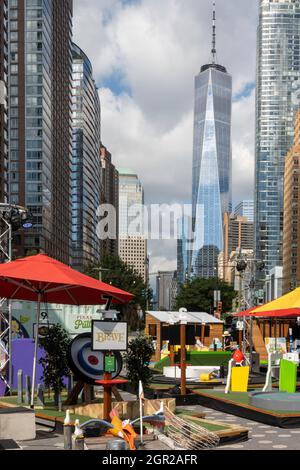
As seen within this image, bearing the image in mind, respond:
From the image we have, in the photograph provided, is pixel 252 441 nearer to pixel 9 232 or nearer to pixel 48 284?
pixel 48 284

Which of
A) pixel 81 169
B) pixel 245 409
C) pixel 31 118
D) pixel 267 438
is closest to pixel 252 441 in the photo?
pixel 267 438

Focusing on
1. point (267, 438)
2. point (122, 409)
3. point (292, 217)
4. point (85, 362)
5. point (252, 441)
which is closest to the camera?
point (252, 441)

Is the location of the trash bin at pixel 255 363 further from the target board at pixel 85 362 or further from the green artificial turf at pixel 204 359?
the target board at pixel 85 362

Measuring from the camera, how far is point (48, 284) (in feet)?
51.6

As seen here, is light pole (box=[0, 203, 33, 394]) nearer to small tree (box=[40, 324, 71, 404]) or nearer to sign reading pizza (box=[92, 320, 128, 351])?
small tree (box=[40, 324, 71, 404])

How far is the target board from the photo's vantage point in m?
14.5

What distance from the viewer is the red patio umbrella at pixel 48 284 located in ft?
43.7

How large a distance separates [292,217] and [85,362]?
15749 cm

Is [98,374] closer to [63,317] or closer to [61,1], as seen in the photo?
[63,317]

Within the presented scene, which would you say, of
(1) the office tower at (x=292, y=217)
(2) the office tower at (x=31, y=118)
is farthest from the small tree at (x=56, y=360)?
(1) the office tower at (x=292, y=217)

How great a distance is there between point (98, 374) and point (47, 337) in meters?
1.49

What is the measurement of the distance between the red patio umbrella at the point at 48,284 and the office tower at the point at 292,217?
480ft

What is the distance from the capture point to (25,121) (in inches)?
4808

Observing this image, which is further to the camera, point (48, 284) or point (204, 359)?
point (204, 359)
